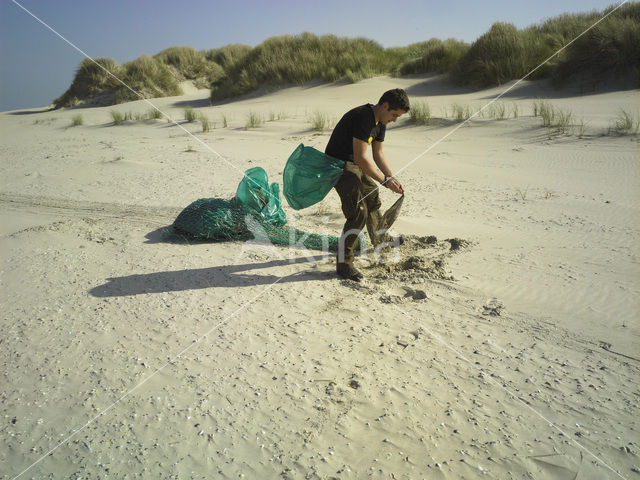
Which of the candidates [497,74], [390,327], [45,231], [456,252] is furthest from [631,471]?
[497,74]

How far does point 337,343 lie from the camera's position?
3.07 m

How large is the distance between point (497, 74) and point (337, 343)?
39.3 feet

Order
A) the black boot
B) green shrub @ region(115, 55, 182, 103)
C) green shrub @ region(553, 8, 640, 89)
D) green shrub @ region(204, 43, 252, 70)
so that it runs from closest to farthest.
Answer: the black boot < green shrub @ region(553, 8, 640, 89) < green shrub @ region(115, 55, 182, 103) < green shrub @ region(204, 43, 252, 70)

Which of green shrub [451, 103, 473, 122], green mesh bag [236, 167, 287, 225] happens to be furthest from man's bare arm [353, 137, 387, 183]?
green shrub [451, 103, 473, 122]

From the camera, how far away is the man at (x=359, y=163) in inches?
139

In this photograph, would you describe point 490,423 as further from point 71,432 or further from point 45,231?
point 45,231

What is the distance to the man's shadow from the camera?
3.72 metres

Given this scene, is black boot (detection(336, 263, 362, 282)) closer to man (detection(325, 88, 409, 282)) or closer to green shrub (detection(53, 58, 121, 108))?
man (detection(325, 88, 409, 282))

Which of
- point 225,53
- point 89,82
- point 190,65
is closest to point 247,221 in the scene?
point 89,82

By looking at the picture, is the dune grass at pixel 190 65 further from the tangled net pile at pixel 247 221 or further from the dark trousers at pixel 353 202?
the dark trousers at pixel 353 202

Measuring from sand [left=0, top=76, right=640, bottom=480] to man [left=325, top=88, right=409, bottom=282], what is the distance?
15.5 inches

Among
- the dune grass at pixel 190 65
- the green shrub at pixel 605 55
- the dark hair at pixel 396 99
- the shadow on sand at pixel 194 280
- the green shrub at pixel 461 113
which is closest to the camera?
the dark hair at pixel 396 99

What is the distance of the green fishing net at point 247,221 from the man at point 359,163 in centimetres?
67

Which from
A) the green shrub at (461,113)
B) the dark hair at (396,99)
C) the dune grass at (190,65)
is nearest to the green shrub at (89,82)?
the dune grass at (190,65)
